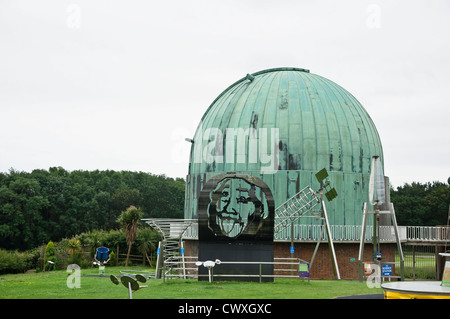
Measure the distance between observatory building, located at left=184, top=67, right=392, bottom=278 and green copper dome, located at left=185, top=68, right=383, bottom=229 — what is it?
7 cm

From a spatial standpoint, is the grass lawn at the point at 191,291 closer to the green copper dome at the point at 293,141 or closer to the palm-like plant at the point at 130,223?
the green copper dome at the point at 293,141

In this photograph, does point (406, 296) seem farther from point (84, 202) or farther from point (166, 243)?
point (84, 202)

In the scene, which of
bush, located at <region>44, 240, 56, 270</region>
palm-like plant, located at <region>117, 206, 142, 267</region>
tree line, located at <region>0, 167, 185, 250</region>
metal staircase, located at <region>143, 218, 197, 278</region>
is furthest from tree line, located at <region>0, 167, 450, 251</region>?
metal staircase, located at <region>143, 218, 197, 278</region>

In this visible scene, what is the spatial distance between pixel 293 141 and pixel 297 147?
1.74 feet

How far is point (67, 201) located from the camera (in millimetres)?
85375

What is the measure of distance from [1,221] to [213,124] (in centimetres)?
4359

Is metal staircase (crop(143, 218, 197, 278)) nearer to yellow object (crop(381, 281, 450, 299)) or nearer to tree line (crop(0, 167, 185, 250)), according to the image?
yellow object (crop(381, 281, 450, 299))

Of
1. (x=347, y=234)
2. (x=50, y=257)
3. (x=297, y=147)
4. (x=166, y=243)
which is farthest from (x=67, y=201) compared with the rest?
(x=166, y=243)

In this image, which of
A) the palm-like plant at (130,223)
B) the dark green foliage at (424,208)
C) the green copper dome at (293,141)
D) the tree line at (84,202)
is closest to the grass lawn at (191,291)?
the green copper dome at (293,141)

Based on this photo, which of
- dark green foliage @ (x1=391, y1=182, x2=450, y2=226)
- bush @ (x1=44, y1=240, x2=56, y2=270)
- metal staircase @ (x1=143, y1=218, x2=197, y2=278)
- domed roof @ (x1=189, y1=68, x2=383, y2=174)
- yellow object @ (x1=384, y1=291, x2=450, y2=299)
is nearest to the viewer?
yellow object @ (x1=384, y1=291, x2=450, y2=299)

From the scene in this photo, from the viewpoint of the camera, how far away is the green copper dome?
4250 cm

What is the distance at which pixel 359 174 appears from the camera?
4353cm

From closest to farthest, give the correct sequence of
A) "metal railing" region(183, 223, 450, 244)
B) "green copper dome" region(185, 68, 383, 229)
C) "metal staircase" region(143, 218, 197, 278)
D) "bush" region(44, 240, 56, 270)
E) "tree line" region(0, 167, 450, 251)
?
"metal staircase" region(143, 218, 197, 278)
"metal railing" region(183, 223, 450, 244)
"green copper dome" region(185, 68, 383, 229)
"bush" region(44, 240, 56, 270)
"tree line" region(0, 167, 450, 251)
